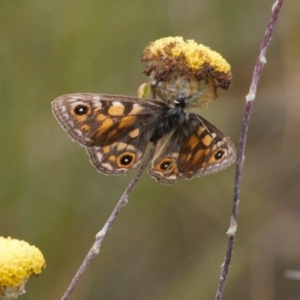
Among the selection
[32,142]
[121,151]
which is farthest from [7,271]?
[32,142]

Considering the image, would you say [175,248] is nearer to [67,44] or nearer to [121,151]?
[67,44]

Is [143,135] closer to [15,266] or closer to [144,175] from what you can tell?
[15,266]

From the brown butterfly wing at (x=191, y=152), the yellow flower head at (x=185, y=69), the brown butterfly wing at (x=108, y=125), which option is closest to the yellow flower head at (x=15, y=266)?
the brown butterfly wing at (x=108, y=125)

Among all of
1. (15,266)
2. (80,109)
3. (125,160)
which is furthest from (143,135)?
(15,266)

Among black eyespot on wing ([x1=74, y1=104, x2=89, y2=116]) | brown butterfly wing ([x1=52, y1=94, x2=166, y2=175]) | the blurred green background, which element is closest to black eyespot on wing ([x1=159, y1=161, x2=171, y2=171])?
brown butterfly wing ([x1=52, y1=94, x2=166, y2=175])

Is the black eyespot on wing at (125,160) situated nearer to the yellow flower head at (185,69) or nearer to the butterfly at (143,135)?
the butterfly at (143,135)

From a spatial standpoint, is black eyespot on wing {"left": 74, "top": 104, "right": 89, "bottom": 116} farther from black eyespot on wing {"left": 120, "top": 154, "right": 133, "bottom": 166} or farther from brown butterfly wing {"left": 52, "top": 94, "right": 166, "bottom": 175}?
black eyespot on wing {"left": 120, "top": 154, "right": 133, "bottom": 166}
